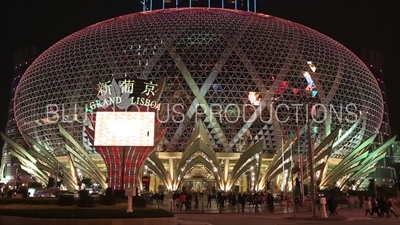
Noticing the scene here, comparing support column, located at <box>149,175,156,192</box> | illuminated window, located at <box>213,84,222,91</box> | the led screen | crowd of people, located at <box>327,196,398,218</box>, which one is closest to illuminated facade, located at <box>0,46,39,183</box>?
support column, located at <box>149,175,156,192</box>

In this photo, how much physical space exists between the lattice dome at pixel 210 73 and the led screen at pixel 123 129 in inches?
1311

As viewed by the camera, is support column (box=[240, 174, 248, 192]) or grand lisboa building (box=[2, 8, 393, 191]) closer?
grand lisboa building (box=[2, 8, 393, 191])

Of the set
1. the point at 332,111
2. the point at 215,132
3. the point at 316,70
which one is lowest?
the point at 215,132

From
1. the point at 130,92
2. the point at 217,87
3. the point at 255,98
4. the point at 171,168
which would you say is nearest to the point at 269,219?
the point at 130,92

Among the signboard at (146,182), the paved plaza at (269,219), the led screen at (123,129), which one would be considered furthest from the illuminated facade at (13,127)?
the paved plaza at (269,219)

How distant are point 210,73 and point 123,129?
119ft

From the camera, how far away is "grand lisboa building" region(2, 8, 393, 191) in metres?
64.3

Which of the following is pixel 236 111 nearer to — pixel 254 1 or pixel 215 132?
pixel 215 132

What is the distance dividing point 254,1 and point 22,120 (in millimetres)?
51147

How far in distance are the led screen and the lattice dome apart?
33.3 meters

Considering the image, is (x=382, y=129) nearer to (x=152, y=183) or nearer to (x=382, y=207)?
(x=152, y=183)

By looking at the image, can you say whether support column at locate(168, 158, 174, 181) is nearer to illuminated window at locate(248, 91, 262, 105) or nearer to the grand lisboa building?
the grand lisboa building

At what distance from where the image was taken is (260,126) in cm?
6588

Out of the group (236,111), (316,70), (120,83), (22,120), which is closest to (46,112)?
(22,120)
